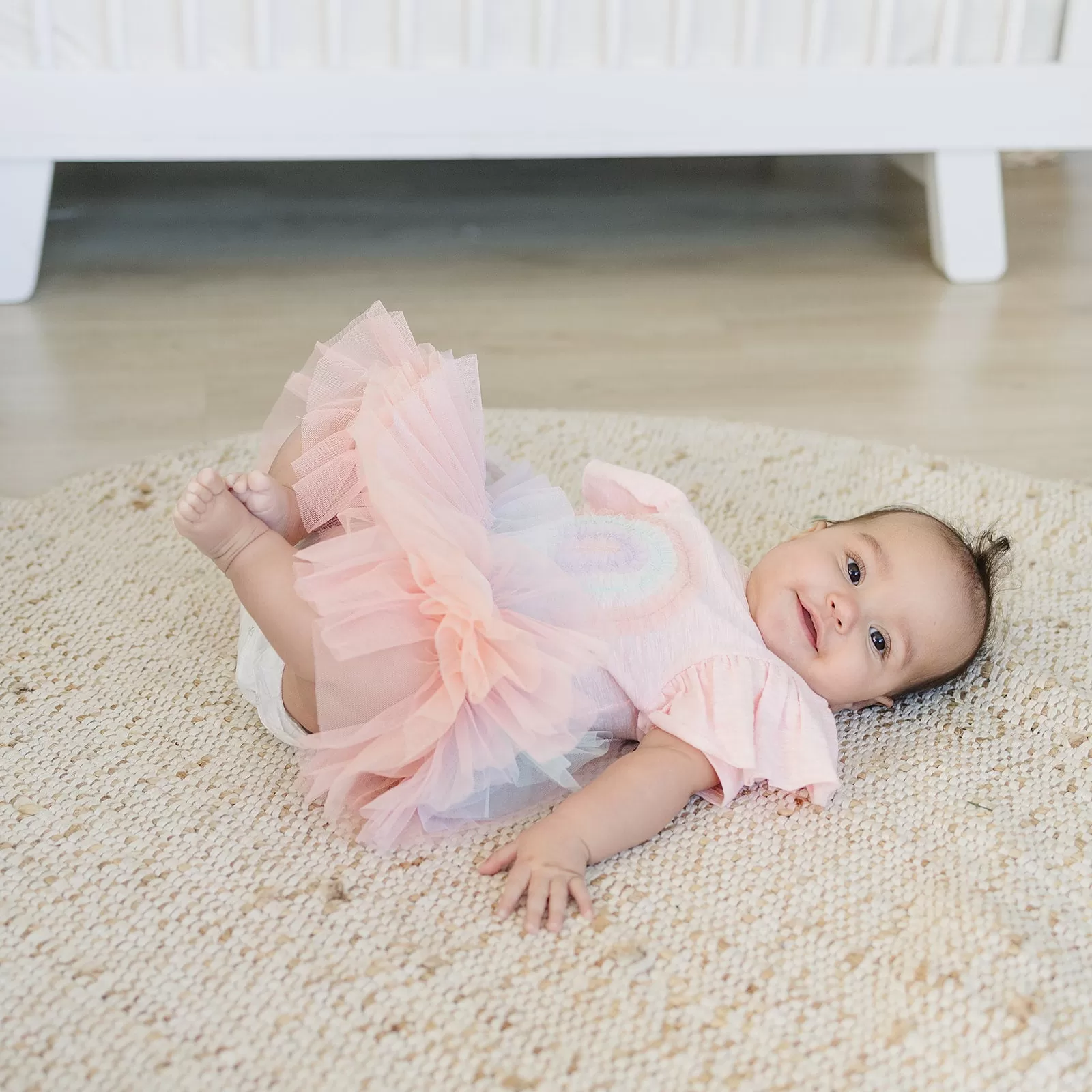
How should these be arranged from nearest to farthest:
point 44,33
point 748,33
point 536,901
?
point 536,901 < point 44,33 < point 748,33

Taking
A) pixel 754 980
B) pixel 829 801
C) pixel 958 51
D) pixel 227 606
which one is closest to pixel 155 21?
pixel 227 606

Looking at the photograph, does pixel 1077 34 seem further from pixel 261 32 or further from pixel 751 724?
pixel 751 724

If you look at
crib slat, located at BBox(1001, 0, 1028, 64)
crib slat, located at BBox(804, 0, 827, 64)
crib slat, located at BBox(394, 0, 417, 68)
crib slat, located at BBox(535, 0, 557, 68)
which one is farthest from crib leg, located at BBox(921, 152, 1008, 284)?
crib slat, located at BBox(394, 0, 417, 68)

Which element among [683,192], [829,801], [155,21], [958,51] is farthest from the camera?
[683,192]

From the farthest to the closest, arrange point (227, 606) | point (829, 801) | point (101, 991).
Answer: point (227, 606) < point (829, 801) < point (101, 991)

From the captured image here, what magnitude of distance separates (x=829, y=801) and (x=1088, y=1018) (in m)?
0.22

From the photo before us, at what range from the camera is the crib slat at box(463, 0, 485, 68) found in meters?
1.66

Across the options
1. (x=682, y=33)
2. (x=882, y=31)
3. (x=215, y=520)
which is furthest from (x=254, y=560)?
(x=882, y=31)

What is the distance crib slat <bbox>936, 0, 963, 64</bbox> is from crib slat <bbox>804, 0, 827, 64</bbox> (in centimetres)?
16

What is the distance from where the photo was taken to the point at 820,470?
1352 millimetres

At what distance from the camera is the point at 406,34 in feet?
5.46

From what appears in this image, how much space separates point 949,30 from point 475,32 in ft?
2.10

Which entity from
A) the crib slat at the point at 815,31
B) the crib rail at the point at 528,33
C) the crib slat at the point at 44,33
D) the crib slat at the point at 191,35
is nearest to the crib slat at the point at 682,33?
the crib rail at the point at 528,33

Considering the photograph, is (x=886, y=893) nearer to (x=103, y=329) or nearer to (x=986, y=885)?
(x=986, y=885)
